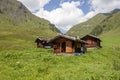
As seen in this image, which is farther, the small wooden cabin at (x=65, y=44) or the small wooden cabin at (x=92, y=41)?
the small wooden cabin at (x=92, y=41)

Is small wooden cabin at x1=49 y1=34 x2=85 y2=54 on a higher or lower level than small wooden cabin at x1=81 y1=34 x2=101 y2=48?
lower

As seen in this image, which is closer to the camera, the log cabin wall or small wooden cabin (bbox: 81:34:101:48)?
the log cabin wall

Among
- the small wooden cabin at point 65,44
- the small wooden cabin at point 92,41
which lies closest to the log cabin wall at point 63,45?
the small wooden cabin at point 65,44

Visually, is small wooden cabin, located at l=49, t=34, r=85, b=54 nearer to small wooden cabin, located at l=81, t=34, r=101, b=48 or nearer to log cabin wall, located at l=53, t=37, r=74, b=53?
log cabin wall, located at l=53, t=37, r=74, b=53

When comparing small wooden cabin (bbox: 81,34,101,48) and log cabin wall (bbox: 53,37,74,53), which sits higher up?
small wooden cabin (bbox: 81,34,101,48)

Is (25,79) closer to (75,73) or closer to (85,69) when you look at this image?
(75,73)

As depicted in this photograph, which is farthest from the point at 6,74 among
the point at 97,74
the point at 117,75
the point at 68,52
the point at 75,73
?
the point at 68,52

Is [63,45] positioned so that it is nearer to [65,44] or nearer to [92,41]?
[65,44]

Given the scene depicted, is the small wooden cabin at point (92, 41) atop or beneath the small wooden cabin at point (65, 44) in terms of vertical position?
atop

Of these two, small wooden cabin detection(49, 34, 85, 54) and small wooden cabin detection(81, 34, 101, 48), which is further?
small wooden cabin detection(81, 34, 101, 48)

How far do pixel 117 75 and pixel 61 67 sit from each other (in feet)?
36.8

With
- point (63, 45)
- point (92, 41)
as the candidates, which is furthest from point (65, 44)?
point (92, 41)

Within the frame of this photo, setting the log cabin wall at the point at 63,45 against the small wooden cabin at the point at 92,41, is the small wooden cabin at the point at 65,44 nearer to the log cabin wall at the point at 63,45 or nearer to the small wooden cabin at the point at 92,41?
the log cabin wall at the point at 63,45

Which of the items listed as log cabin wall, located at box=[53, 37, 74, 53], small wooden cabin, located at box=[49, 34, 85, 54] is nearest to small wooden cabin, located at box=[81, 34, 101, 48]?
small wooden cabin, located at box=[49, 34, 85, 54]
